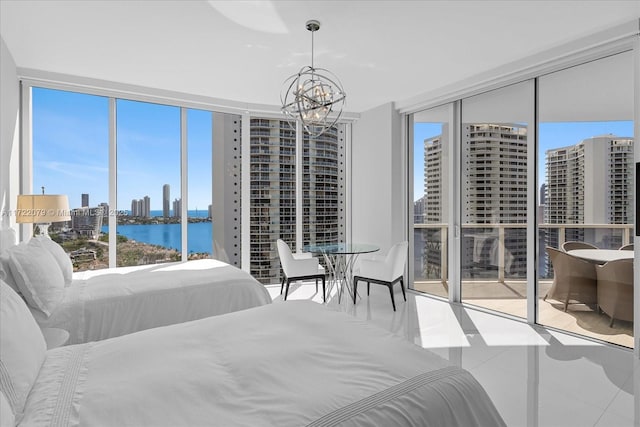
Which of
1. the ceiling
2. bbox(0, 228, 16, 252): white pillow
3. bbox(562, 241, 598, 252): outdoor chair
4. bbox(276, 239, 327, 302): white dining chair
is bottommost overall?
bbox(276, 239, 327, 302): white dining chair

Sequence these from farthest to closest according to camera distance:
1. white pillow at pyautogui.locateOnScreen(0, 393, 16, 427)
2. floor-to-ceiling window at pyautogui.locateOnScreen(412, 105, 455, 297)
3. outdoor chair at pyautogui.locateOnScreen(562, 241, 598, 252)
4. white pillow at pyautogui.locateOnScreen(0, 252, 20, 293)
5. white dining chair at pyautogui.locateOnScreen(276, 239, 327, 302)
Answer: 1. floor-to-ceiling window at pyautogui.locateOnScreen(412, 105, 455, 297)
2. white dining chair at pyautogui.locateOnScreen(276, 239, 327, 302)
3. outdoor chair at pyautogui.locateOnScreen(562, 241, 598, 252)
4. white pillow at pyautogui.locateOnScreen(0, 252, 20, 293)
5. white pillow at pyautogui.locateOnScreen(0, 393, 16, 427)

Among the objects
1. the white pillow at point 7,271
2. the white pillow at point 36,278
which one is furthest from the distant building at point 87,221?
the white pillow at point 7,271

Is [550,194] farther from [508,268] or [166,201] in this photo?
[166,201]

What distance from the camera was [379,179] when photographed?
540 centimetres

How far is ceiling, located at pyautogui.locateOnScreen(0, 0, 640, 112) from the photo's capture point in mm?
2650

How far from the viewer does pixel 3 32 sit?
296 cm

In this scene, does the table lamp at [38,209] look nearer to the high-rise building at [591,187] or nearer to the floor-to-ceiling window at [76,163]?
the floor-to-ceiling window at [76,163]

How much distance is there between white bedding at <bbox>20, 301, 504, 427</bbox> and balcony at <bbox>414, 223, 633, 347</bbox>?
2.80m

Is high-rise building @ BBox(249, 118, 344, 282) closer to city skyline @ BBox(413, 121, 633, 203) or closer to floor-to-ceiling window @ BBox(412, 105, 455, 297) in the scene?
floor-to-ceiling window @ BBox(412, 105, 455, 297)

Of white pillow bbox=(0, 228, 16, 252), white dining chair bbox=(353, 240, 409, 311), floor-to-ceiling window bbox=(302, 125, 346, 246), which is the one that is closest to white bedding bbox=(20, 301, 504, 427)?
white pillow bbox=(0, 228, 16, 252)

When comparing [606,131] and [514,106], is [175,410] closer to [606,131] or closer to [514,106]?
[606,131]

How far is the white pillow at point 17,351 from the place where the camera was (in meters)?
1.11

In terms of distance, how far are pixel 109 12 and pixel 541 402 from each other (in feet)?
13.5

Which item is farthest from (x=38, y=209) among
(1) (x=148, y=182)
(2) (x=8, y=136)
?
(1) (x=148, y=182)
